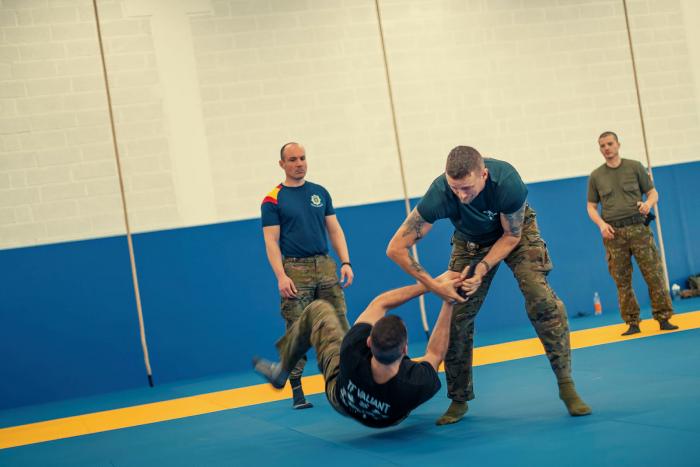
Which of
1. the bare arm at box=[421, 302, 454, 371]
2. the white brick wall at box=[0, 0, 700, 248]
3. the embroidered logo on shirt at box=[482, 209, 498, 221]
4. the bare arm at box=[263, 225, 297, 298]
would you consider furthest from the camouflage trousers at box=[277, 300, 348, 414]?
the white brick wall at box=[0, 0, 700, 248]

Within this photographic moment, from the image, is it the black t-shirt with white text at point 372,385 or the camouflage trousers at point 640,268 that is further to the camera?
the camouflage trousers at point 640,268

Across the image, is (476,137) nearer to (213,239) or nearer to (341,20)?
(341,20)

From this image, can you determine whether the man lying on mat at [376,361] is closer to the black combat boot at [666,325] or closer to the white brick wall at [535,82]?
the black combat boot at [666,325]

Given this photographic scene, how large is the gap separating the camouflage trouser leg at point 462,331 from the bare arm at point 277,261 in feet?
5.13

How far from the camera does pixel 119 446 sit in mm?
5605

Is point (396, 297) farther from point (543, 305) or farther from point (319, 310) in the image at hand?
point (543, 305)

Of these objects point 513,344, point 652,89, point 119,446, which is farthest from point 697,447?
point 652,89

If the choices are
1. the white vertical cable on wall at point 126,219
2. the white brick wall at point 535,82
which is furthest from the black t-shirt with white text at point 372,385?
the white brick wall at point 535,82

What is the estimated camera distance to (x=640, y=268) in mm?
8078

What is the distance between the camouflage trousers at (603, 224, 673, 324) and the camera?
790 cm

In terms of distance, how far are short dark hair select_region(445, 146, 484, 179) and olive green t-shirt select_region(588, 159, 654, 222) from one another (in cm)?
412

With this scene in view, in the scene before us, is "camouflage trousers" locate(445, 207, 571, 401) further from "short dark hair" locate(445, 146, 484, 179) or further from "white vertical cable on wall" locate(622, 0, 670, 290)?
"white vertical cable on wall" locate(622, 0, 670, 290)

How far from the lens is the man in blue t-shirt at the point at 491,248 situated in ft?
15.3

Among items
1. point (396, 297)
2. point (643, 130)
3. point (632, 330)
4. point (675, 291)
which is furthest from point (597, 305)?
point (396, 297)
